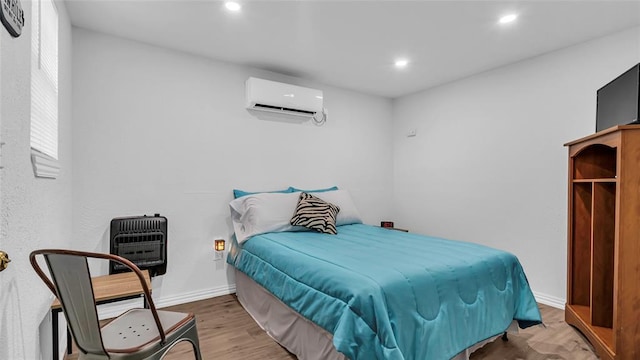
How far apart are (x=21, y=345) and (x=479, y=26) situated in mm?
3370

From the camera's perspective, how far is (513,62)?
10.9 feet

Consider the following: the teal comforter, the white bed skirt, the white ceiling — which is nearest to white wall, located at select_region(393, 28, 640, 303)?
the white ceiling

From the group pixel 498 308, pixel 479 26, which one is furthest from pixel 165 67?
pixel 498 308

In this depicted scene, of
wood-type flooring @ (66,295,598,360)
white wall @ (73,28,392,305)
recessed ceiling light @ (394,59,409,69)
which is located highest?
recessed ceiling light @ (394,59,409,69)

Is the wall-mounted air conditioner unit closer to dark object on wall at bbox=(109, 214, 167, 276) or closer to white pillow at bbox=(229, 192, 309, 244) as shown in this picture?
white pillow at bbox=(229, 192, 309, 244)

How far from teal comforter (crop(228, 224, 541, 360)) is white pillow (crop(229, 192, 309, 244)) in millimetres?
426

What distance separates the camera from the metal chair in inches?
46.0

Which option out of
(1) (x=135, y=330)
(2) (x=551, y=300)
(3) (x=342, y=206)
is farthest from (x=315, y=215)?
(2) (x=551, y=300)

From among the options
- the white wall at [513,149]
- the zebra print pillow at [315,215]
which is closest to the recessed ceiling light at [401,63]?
the white wall at [513,149]

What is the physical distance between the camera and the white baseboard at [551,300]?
294 centimetres

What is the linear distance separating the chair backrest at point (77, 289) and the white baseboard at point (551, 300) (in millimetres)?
3541

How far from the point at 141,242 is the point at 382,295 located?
2.11 metres

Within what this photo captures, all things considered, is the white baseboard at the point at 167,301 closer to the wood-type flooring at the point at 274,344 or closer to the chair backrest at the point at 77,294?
the wood-type flooring at the point at 274,344

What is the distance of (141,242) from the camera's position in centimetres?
265
